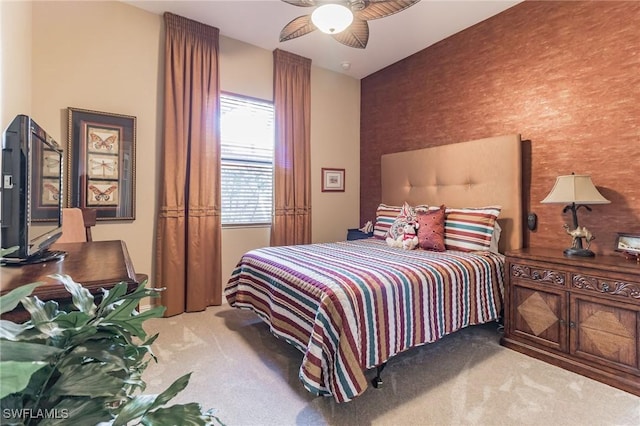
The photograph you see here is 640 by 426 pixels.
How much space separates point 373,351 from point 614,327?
155cm

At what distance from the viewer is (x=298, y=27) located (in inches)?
95.7

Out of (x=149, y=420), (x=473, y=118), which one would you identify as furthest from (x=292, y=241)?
(x=149, y=420)

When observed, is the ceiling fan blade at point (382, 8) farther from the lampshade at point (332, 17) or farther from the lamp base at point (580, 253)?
the lamp base at point (580, 253)

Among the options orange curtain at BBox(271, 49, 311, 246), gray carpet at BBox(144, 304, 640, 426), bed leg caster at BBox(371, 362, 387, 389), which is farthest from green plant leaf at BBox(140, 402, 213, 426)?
orange curtain at BBox(271, 49, 311, 246)

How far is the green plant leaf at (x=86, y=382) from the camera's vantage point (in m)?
0.55

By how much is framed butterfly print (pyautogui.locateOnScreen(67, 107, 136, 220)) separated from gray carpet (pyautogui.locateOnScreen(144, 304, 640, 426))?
53.1 inches

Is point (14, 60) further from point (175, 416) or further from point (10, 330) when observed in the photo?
point (175, 416)

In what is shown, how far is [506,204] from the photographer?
286 centimetres

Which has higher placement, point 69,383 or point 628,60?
point 628,60

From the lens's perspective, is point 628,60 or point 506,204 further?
point 506,204

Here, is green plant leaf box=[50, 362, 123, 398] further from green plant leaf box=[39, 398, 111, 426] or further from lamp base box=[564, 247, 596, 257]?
lamp base box=[564, 247, 596, 257]

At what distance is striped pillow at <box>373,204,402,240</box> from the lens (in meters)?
3.51

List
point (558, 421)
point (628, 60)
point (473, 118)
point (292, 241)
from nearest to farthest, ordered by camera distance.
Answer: point (558, 421), point (628, 60), point (473, 118), point (292, 241)

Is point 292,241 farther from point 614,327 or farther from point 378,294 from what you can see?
point 614,327
